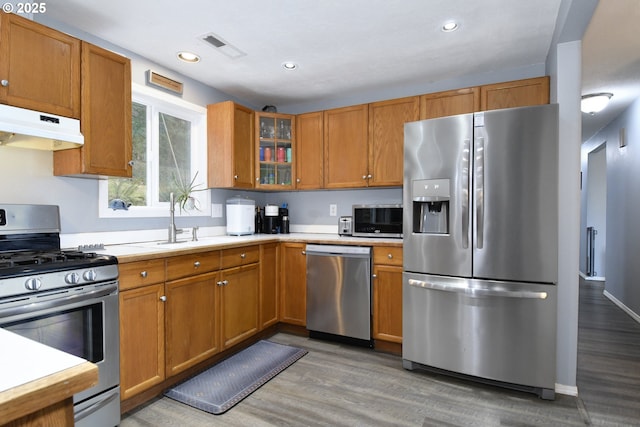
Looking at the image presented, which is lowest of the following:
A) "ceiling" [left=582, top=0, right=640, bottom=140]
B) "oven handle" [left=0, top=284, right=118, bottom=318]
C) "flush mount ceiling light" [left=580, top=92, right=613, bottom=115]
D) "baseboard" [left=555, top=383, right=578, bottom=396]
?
"baseboard" [left=555, top=383, right=578, bottom=396]

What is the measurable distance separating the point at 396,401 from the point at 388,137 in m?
2.17

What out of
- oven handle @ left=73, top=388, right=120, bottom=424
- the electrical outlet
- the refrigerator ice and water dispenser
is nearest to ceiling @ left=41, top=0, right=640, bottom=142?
the refrigerator ice and water dispenser

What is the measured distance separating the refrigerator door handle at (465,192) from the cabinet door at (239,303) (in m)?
1.72

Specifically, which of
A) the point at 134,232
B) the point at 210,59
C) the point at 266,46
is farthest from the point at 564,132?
A: the point at 134,232

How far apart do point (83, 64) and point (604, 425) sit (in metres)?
3.60

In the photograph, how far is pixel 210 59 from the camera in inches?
112

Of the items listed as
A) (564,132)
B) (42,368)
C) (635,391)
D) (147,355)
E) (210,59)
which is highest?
(210,59)

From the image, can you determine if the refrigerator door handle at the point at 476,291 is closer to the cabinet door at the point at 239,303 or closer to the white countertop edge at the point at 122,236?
the cabinet door at the point at 239,303

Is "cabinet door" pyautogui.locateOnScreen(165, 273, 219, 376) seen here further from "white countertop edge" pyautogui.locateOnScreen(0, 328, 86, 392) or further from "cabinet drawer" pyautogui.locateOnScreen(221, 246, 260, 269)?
"white countertop edge" pyautogui.locateOnScreen(0, 328, 86, 392)

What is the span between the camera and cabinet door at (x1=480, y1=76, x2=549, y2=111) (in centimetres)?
275

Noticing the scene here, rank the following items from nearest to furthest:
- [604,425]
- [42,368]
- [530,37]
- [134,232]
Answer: [42,368]
[604,425]
[530,37]
[134,232]

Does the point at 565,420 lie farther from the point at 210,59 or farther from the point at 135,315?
the point at 210,59

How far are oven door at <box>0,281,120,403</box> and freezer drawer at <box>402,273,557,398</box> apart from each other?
75.1 inches

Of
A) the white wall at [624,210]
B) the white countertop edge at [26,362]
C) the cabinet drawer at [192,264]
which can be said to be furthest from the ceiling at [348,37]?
the white countertop edge at [26,362]
